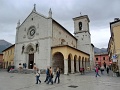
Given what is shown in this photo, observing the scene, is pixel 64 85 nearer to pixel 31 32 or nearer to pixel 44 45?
pixel 44 45

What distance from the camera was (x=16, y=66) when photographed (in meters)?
29.0

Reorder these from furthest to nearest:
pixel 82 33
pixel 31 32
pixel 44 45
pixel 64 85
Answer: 1. pixel 82 33
2. pixel 31 32
3. pixel 44 45
4. pixel 64 85

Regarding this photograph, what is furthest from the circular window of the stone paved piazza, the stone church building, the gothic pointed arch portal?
the stone paved piazza

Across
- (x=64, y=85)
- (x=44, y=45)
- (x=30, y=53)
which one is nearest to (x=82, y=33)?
(x=44, y=45)

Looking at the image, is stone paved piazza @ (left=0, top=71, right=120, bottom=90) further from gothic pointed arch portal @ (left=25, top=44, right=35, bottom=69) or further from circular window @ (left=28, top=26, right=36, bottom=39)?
circular window @ (left=28, top=26, right=36, bottom=39)

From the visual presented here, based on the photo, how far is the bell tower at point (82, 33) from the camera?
40688 mm

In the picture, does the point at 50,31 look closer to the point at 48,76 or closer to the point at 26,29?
the point at 26,29

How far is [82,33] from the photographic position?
4106 cm

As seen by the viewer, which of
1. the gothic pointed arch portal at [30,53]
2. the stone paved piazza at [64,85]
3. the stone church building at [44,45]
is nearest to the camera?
the stone paved piazza at [64,85]

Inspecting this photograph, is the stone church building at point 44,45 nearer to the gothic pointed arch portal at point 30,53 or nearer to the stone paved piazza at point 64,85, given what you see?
the gothic pointed arch portal at point 30,53

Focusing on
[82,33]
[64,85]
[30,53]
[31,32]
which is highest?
[82,33]

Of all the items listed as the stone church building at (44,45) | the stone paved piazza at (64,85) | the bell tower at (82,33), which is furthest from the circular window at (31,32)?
the bell tower at (82,33)

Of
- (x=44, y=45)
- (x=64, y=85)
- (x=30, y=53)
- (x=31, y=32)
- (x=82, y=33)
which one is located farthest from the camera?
(x=82, y=33)

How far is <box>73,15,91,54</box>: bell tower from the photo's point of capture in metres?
40.7
